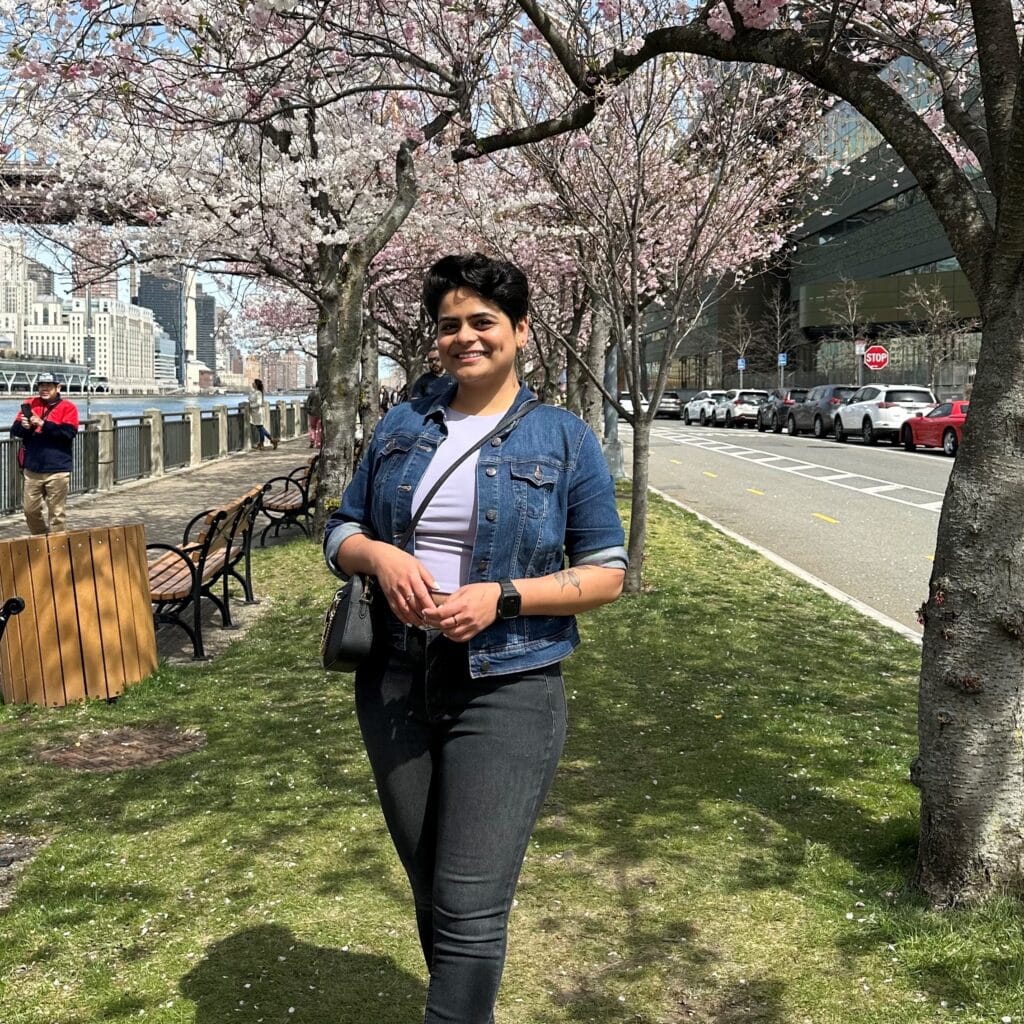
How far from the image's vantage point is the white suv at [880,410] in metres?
32.9

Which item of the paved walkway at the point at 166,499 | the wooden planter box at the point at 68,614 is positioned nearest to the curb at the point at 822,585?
the wooden planter box at the point at 68,614

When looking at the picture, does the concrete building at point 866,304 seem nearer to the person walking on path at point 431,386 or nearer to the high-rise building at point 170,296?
the high-rise building at point 170,296

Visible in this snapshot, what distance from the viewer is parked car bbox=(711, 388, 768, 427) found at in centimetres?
4919

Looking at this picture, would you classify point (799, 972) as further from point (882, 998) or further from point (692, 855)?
point (692, 855)

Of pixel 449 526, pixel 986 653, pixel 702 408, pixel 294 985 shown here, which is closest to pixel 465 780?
pixel 449 526

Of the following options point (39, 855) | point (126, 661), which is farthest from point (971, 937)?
point (126, 661)

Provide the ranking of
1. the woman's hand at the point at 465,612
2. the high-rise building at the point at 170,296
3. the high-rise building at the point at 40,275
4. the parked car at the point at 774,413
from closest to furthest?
the woman's hand at the point at 465,612 < the high-rise building at the point at 40,275 < the high-rise building at the point at 170,296 < the parked car at the point at 774,413

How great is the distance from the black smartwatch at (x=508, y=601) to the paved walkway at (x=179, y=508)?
5.82 metres

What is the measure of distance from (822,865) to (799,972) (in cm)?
78

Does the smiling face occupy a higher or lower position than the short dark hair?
lower

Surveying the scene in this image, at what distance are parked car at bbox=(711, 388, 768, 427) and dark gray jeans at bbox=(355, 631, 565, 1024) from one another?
47331 millimetres

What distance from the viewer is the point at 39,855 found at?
4.44 meters

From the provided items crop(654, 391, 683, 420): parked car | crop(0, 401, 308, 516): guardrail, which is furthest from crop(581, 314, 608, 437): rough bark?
crop(654, 391, 683, 420): parked car

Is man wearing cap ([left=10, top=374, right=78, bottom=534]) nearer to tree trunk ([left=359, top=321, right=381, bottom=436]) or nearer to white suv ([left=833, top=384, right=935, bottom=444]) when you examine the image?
tree trunk ([left=359, top=321, right=381, bottom=436])
